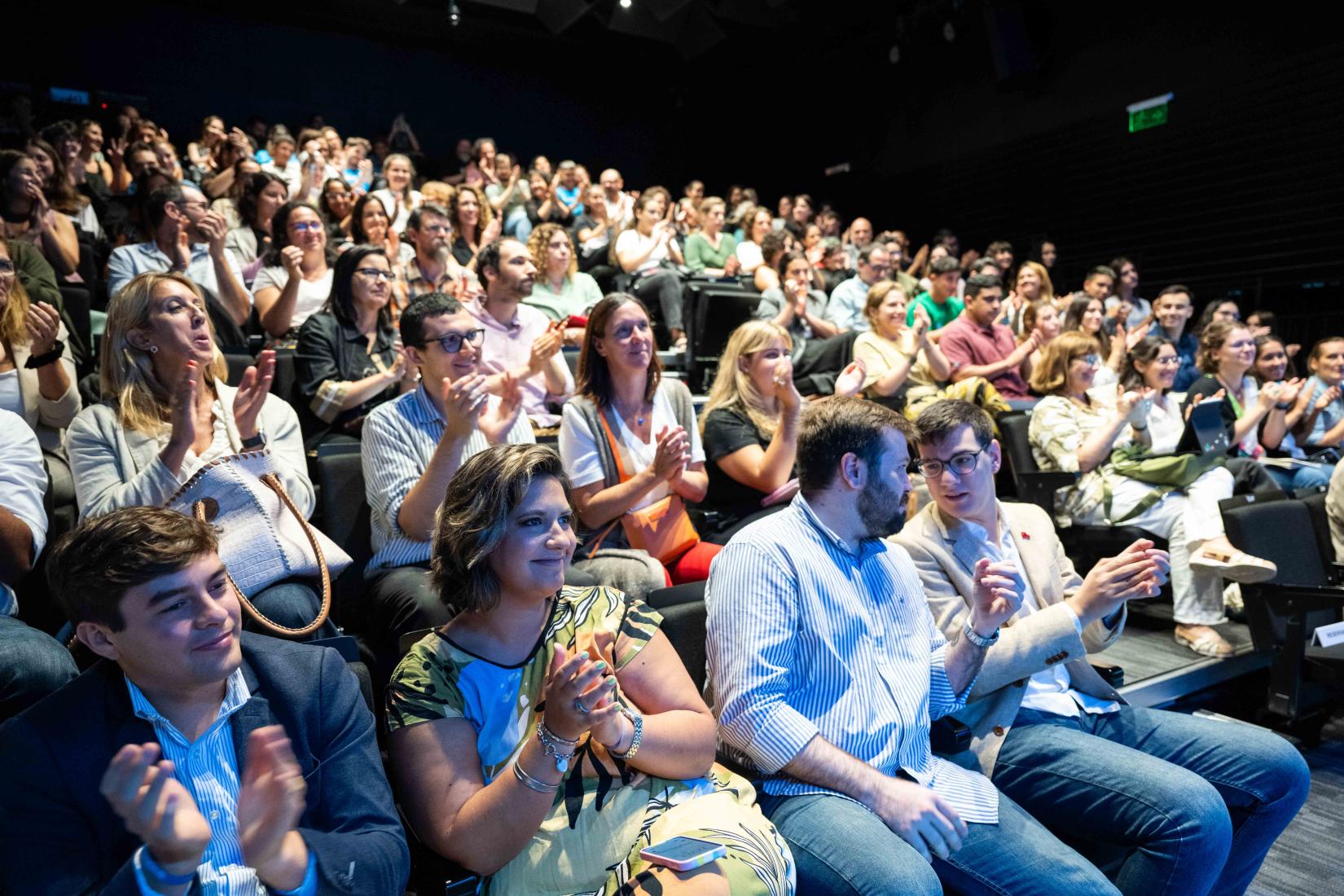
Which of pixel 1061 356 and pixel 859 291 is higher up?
pixel 859 291

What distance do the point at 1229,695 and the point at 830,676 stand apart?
227cm

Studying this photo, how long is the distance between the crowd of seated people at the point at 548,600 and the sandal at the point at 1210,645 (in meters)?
0.02

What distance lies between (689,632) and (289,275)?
2.53m

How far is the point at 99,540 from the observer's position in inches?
46.1

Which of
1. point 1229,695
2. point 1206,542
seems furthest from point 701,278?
point 1229,695

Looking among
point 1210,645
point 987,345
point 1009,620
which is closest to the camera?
point 1009,620

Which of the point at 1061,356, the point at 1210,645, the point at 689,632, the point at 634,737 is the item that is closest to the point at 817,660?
the point at 689,632

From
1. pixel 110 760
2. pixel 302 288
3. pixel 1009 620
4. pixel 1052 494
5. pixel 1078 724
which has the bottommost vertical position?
pixel 1078 724

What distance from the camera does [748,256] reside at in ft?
21.9

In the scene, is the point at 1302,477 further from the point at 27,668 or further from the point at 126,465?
the point at 27,668

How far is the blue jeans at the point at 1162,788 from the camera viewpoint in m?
1.70

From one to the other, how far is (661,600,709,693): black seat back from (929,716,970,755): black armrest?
1.57ft

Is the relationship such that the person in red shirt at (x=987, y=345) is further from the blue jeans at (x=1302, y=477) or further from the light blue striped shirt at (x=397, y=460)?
the light blue striped shirt at (x=397, y=460)

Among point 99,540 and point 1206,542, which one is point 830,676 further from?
point 1206,542
